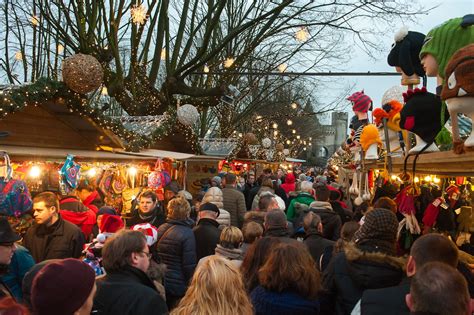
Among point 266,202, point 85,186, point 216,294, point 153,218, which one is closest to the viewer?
point 216,294

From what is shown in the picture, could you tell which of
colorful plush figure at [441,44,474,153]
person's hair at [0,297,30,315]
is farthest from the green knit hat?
person's hair at [0,297,30,315]

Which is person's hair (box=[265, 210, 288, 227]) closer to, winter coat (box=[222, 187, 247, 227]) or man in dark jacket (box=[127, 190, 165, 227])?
man in dark jacket (box=[127, 190, 165, 227])

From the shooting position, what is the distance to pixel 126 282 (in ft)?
9.69

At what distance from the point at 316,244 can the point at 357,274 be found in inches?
66.2

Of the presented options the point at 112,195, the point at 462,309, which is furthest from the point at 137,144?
the point at 462,309

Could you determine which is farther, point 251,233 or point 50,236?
point 50,236

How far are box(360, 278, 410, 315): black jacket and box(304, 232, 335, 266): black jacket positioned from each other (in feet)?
6.86

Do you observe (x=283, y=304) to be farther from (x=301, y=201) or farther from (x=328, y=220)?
(x=301, y=201)

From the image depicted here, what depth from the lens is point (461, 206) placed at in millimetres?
5168

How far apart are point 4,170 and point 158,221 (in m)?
2.11

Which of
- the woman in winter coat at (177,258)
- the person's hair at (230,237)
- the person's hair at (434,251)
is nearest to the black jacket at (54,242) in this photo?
the woman in winter coat at (177,258)

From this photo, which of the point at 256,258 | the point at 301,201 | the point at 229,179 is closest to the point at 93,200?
the point at 229,179

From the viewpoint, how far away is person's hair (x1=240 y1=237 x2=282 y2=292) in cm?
377

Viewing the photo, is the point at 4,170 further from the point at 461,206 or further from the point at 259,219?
the point at 461,206
